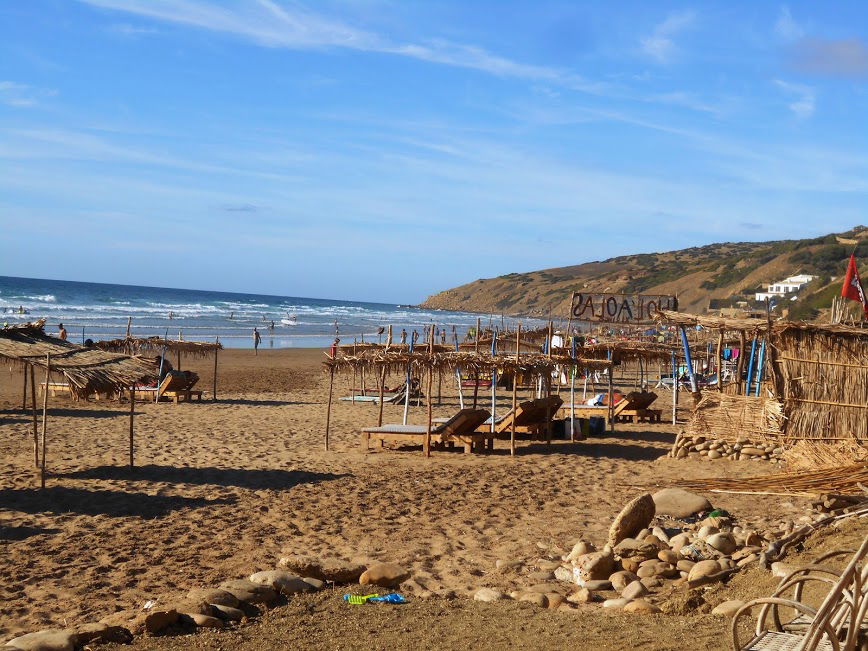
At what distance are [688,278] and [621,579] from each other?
78.2 metres

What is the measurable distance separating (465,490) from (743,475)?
387 centimetres

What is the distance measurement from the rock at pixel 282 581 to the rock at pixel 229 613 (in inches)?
24.0

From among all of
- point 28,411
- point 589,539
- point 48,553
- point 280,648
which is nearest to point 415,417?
point 28,411

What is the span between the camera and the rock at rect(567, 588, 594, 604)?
22.5 feet

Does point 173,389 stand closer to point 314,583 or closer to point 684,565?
point 314,583

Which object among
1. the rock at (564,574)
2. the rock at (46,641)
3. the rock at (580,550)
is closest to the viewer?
the rock at (46,641)

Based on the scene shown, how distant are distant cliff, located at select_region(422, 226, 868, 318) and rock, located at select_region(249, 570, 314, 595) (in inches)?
1547

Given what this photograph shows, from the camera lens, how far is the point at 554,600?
22.3 ft

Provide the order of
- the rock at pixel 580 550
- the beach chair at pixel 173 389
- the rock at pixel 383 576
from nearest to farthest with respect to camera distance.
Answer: the rock at pixel 383 576 → the rock at pixel 580 550 → the beach chair at pixel 173 389

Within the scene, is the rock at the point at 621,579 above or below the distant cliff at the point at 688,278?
below

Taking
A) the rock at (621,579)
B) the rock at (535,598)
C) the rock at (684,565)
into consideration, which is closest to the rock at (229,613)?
the rock at (535,598)

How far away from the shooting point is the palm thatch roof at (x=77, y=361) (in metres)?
11.0

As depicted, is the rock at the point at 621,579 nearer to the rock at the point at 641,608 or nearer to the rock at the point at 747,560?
the rock at the point at 641,608

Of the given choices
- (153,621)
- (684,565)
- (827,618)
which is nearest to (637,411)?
(684,565)
